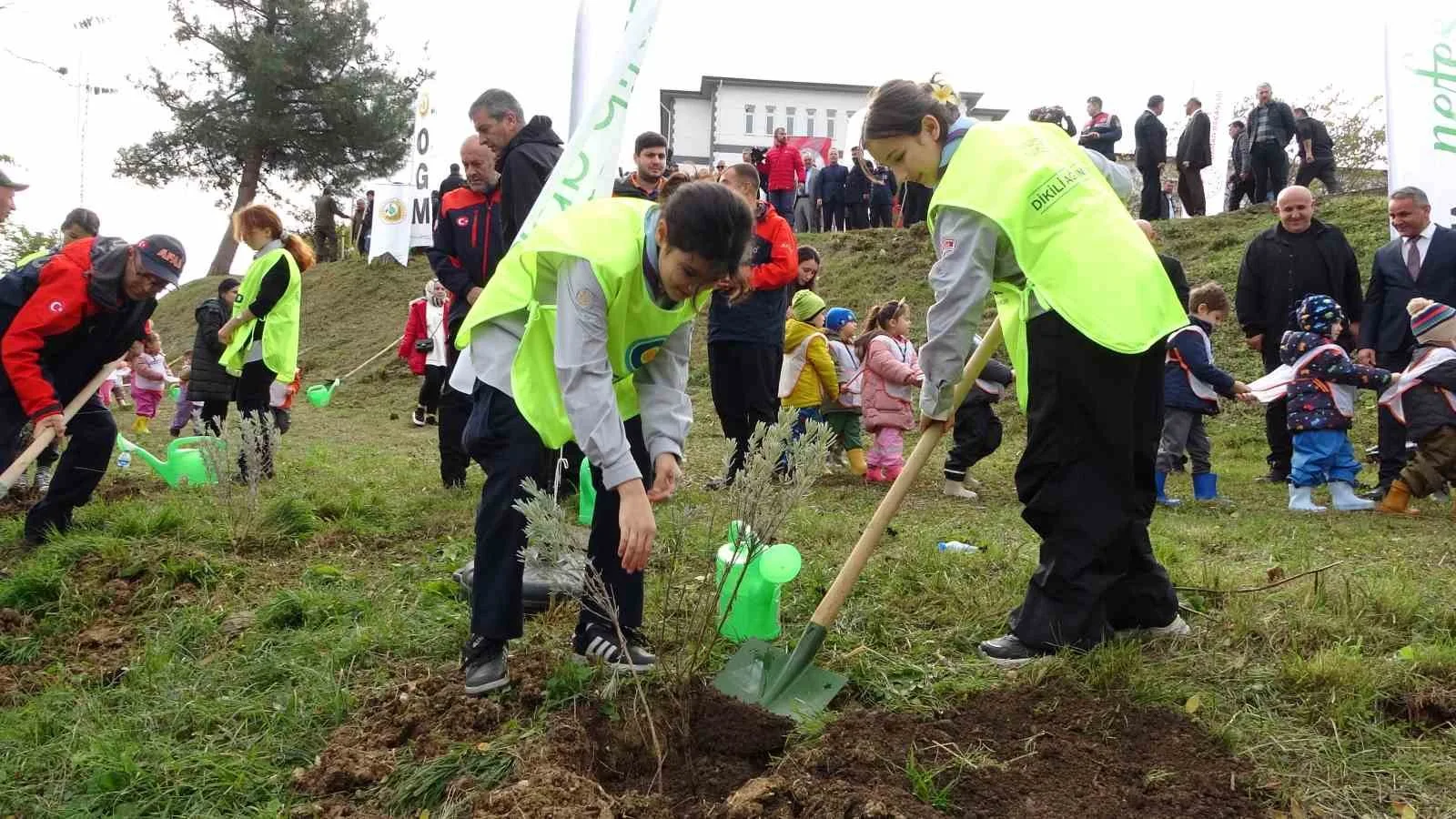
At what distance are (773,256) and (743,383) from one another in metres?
0.81

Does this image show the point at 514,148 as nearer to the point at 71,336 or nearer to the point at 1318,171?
the point at 71,336

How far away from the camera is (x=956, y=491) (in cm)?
720

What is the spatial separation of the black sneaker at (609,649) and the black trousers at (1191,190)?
14.3m

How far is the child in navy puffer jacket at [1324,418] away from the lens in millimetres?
6746

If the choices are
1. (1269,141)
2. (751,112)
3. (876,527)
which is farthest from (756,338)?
(751,112)

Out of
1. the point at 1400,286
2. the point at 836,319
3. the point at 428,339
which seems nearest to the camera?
the point at 1400,286

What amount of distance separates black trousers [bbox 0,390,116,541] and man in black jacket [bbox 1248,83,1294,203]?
43.6 feet

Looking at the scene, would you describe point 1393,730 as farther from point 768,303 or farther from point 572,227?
point 768,303

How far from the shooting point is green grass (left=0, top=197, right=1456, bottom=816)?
2953 millimetres

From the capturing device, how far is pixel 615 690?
310 cm

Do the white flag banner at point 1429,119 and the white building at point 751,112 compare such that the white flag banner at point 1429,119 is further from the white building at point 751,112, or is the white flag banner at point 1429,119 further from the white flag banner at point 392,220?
the white building at point 751,112

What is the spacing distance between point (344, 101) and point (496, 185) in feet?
79.4

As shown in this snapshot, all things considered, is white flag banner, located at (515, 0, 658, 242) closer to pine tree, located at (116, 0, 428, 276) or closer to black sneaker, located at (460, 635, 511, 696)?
black sneaker, located at (460, 635, 511, 696)

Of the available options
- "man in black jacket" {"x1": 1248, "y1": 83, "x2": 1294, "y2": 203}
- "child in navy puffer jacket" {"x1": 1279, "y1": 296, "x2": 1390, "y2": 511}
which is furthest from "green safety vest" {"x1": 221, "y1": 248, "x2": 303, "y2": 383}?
"man in black jacket" {"x1": 1248, "y1": 83, "x2": 1294, "y2": 203}
